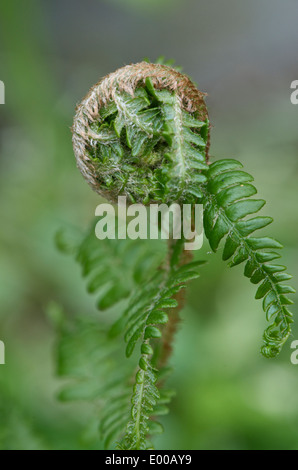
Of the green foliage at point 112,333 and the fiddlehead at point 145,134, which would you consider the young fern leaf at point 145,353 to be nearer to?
the green foliage at point 112,333

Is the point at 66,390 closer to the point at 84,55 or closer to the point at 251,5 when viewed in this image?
the point at 84,55

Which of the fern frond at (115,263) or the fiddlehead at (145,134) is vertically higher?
the fiddlehead at (145,134)

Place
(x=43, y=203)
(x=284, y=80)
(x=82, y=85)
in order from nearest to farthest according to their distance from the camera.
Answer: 1. (x=43, y=203)
2. (x=82, y=85)
3. (x=284, y=80)

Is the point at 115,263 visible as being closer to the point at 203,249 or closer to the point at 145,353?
the point at 203,249

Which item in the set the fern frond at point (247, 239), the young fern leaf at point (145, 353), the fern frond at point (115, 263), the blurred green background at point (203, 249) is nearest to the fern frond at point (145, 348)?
the young fern leaf at point (145, 353)

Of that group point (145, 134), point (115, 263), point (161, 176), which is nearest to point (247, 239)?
point (161, 176)

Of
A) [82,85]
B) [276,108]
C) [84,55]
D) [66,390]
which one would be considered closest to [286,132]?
[276,108]
